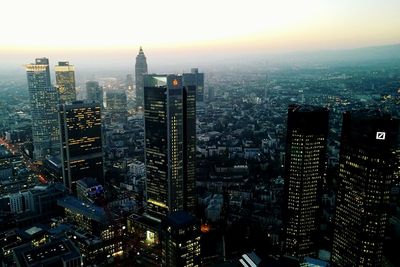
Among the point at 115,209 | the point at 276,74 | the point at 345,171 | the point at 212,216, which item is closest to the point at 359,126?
the point at 345,171

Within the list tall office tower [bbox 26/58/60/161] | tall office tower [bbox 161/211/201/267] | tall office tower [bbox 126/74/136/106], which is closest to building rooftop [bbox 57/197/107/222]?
tall office tower [bbox 161/211/201/267]

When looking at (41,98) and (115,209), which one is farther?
(41,98)

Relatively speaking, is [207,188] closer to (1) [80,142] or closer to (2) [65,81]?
(1) [80,142]

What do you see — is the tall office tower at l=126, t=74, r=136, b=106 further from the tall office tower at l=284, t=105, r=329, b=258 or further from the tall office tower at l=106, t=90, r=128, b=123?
the tall office tower at l=284, t=105, r=329, b=258

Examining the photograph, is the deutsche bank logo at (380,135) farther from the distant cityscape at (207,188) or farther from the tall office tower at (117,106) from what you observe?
the tall office tower at (117,106)

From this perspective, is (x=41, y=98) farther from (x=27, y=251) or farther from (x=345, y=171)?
(x=345, y=171)

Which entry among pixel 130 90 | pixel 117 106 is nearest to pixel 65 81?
pixel 117 106

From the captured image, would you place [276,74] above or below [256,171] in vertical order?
above

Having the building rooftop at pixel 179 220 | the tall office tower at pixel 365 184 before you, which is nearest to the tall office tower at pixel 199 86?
the tall office tower at pixel 365 184
